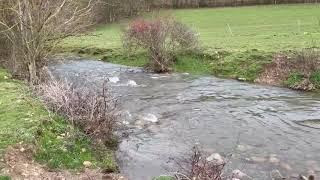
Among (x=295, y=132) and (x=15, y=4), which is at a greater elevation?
(x=15, y=4)

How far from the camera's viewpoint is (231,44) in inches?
1398

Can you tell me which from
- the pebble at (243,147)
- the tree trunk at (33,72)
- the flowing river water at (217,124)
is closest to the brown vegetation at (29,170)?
the flowing river water at (217,124)

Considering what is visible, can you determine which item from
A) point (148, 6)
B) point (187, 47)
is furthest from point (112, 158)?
point (148, 6)

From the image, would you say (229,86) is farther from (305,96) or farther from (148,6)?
(148,6)

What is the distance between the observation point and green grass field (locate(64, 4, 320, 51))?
112 ft

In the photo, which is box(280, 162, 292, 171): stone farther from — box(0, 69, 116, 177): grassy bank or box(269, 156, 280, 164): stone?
box(0, 69, 116, 177): grassy bank

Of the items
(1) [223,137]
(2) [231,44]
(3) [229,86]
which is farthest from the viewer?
(2) [231,44]

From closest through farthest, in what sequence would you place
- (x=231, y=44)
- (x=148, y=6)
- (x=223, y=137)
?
(x=223, y=137), (x=231, y=44), (x=148, y=6)

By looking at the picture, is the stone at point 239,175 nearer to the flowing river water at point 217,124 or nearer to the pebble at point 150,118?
the flowing river water at point 217,124

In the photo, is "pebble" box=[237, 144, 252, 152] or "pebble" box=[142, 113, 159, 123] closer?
"pebble" box=[237, 144, 252, 152]

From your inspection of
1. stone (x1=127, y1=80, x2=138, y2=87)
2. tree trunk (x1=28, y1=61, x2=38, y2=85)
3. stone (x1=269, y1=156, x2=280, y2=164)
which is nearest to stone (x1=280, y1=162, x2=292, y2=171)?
stone (x1=269, y1=156, x2=280, y2=164)

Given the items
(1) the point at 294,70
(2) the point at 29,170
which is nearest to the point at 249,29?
(1) the point at 294,70

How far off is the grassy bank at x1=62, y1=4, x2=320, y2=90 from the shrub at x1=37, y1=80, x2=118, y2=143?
33.8ft

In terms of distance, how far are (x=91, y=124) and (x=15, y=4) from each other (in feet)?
30.7
